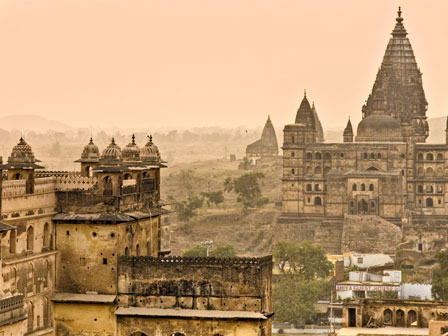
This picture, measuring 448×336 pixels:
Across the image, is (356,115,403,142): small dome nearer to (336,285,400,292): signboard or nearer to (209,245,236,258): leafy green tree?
(209,245,236,258): leafy green tree

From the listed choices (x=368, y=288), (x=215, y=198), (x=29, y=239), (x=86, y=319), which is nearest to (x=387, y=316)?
(x=86, y=319)

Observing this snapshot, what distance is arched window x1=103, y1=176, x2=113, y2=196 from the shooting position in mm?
41250

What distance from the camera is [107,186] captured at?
4134 centimetres

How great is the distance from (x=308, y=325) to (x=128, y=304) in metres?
27.6

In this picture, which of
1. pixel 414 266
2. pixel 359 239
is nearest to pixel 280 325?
pixel 414 266

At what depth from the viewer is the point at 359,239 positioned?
86.1m

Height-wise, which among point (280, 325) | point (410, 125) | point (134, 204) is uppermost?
point (410, 125)

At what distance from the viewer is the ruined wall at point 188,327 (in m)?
39.7

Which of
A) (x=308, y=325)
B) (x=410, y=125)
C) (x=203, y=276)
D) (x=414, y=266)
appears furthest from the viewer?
(x=410, y=125)

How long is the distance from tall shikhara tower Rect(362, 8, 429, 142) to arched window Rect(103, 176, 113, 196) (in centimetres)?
5635

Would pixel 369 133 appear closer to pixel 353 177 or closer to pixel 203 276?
pixel 353 177

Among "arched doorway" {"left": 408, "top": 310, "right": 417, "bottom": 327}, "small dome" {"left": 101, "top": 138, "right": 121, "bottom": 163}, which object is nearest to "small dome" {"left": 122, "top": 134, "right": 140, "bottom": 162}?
"small dome" {"left": 101, "top": 138, "right": 121, "bottom": 163}

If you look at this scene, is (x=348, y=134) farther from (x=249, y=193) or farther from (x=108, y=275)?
(x=108, y=275)

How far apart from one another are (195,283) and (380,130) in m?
51.8
